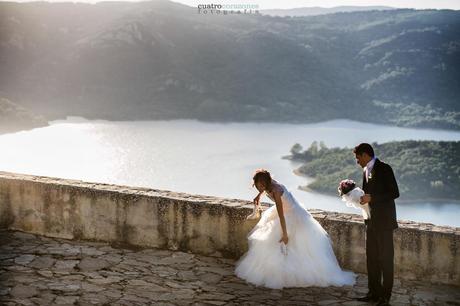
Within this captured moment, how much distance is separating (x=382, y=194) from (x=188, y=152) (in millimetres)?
89981

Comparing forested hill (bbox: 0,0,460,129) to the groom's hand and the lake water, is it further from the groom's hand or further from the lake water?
the groom's hand

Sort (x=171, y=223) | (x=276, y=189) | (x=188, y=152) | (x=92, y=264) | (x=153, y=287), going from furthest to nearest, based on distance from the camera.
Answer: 1. (x=188, y=152)
2. (x=171, y=223)
3. (x=92, y=264)
4. (x=276, y=189)
5. (x=153, y=287)

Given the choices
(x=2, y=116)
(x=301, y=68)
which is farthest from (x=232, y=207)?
(x=301, y=68)

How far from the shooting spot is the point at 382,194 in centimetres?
443

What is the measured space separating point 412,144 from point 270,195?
79.3 metres

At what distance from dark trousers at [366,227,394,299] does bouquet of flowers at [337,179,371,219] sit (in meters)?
0.17

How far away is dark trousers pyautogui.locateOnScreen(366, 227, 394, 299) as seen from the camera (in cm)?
447

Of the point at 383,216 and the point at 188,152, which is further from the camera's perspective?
the point at 188,152

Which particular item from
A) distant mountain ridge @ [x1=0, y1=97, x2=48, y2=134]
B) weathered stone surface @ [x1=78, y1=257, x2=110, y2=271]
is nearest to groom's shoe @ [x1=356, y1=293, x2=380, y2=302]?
weathered stone surface @ [x1=78, y1=257, x2=110, y2=271]

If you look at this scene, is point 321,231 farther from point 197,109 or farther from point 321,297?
point 197,109

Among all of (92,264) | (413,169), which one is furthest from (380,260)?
(413,169)

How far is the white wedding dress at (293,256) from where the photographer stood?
16.3 ft

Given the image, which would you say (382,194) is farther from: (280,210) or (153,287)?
(153,287)

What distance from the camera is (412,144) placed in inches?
3137
